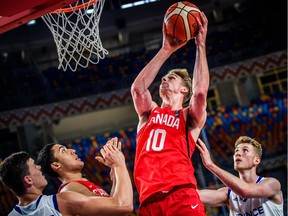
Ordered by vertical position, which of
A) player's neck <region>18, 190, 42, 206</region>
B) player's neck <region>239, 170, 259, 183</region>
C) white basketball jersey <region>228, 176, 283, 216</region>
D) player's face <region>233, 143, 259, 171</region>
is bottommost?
white basketball jersey <region>228, 176, 283, 216</region>

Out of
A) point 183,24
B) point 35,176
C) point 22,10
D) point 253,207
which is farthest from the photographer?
point 253,207

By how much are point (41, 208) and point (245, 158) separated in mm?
1825

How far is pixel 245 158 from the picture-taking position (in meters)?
3.80

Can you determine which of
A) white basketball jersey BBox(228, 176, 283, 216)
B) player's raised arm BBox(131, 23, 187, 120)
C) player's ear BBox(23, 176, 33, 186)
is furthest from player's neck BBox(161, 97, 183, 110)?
player's ear BBox(23, 176, 33, 186)

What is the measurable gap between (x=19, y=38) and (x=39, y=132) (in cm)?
342

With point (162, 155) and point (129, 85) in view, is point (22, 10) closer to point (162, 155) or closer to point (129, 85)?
point (162, 155)

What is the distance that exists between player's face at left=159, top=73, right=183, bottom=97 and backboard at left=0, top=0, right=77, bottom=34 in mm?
933

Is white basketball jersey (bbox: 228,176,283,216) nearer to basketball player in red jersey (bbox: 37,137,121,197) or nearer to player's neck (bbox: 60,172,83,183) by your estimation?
basketball player in red jersey (bbox: 37,137,121,197)

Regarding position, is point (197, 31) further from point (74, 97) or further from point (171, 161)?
point (74, 97)

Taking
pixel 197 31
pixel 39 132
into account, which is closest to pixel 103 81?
pixel 39 132

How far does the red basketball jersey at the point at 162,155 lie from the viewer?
2.97m

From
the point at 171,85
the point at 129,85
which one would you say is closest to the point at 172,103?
the point at 171,85

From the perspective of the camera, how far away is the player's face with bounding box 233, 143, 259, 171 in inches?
149

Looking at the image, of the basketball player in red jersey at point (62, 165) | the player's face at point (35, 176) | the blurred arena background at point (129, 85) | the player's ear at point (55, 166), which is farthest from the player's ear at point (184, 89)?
the blurred arena background at point (129, 85)
